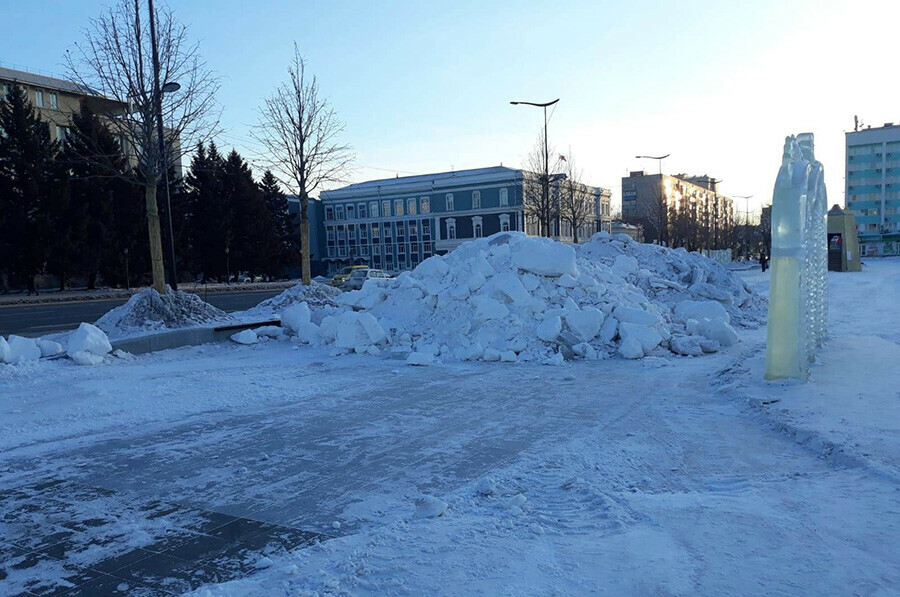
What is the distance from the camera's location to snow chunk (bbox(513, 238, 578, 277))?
12.7 m

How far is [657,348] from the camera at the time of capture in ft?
37.1

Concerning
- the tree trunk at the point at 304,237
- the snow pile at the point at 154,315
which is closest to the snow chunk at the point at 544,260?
the snow pile at the point at 154,315

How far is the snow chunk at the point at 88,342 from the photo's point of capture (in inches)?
437

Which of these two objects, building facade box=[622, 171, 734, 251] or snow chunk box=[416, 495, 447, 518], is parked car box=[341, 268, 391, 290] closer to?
snow chunk box=[416, 495, 447, 518]

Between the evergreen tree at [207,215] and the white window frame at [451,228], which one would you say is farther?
the white window frame at [451,228]

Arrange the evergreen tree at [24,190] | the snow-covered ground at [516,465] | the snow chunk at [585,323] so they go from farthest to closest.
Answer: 1. the evergreen tree at [24,190]
2. the snow chunk at [585,323]
3. the snow-covered ground at [516,465]

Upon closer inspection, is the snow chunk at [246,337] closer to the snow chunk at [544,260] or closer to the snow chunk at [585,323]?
the snow chunk at [544,260]

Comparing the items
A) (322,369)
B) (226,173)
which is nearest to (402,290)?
(322,369)

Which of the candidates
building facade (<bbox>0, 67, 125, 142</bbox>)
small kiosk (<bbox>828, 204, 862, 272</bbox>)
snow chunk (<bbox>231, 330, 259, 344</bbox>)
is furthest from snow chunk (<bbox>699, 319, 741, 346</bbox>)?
building facade (<bbox>0, 67, 125, 142</bbox>)

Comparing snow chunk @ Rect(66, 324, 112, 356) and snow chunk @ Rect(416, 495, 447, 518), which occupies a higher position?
snow chunk @ Rect(66, 324, 112, 356)

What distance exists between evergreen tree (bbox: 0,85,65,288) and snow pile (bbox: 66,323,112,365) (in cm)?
2954

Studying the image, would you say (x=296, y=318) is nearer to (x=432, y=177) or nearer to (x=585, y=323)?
(x=585, y=323)

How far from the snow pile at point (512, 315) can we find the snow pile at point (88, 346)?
3883 millimetres

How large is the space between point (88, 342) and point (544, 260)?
344 inches
